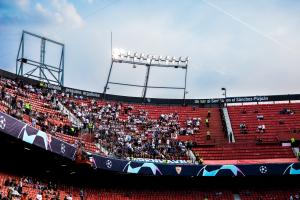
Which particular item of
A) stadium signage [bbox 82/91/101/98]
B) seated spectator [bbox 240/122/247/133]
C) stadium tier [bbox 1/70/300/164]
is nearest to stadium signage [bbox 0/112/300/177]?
stadium tier [bbox 1/70/300/164]

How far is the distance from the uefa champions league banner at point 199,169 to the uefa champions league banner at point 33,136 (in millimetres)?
5196

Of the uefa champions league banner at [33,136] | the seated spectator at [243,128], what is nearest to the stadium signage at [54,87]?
the uefa champions league banner at [33,136]

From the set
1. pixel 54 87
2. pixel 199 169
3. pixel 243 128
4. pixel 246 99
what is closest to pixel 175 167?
pixel 199 169

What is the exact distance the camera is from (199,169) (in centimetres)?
4603

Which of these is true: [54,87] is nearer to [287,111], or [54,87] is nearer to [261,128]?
[261,128]

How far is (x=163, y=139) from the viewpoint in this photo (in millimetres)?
52656

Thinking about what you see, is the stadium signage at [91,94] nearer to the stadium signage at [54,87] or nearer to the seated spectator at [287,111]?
the stadium signage at [54,87]

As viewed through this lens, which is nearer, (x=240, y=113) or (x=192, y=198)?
(x=192, y=198)

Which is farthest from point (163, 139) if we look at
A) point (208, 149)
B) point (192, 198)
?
point (192, 198)

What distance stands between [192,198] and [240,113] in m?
17.0

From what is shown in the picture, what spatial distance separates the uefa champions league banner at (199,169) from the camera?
145ft

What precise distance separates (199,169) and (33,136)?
53.7ft

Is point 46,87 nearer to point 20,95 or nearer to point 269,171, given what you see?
point 20,95

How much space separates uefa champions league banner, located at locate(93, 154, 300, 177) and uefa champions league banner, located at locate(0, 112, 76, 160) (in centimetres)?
520
